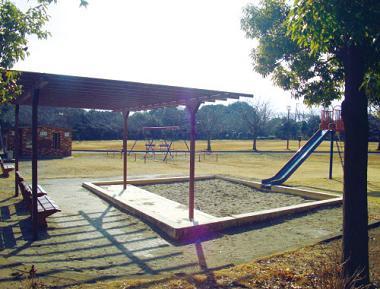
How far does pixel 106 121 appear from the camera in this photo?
5903 centimetres

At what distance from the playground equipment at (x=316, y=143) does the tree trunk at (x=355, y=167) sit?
29.1 feet

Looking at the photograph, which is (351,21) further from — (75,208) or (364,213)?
(75,208)

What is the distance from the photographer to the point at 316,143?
16.4m

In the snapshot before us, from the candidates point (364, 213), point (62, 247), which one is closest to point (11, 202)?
point (62, 247)

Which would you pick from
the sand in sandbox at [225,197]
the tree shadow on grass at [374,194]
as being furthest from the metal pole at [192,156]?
the tree shadow on grass at [374,194]

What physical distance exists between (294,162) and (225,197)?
18.8 feet

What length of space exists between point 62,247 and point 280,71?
17.2 ft

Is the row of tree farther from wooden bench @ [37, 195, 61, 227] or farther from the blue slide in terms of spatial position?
wooden bench @ [37, 195, 61, 227]

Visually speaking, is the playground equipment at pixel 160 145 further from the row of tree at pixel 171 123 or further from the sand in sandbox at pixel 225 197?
the sand in sandbox at pixel 225 197

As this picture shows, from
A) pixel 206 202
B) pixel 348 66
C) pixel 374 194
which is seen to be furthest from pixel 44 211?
pixel 374 194

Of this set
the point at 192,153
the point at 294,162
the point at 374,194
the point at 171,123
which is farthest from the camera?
the point at 171,123

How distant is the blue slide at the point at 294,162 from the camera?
1311cm

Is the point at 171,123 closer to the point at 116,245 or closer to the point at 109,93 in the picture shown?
the point at 109,93

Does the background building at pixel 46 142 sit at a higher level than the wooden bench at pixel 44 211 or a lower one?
higher
